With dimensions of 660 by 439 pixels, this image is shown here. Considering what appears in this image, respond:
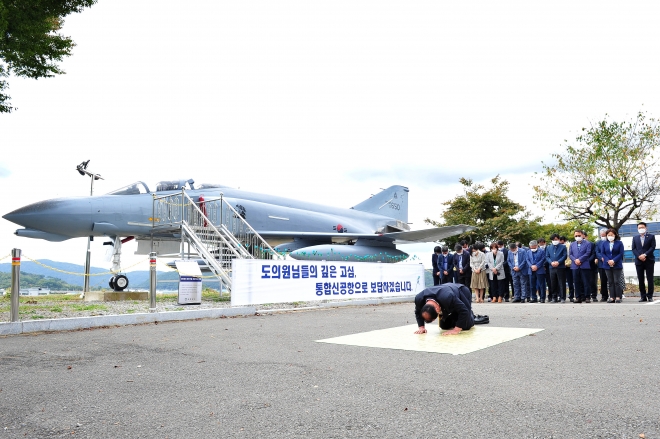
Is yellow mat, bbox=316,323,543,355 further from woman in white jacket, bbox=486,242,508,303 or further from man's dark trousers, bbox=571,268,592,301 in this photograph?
woman in white jacket, bbox=486,242,508,303

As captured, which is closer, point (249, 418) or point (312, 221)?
point (249, 418)

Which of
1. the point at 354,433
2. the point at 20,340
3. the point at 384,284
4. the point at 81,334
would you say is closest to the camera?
the point at 354,433

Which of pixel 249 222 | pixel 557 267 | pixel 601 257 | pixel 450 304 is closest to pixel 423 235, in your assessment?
pixel 249 222

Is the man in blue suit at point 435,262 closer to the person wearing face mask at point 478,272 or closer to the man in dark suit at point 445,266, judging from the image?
the man in dark suit at point 445,266

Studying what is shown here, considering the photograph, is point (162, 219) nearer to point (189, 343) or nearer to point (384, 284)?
point (384, 284)

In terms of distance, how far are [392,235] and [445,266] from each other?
7195mm

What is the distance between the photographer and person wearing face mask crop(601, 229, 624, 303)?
1205cm

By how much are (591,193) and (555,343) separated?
19.7m

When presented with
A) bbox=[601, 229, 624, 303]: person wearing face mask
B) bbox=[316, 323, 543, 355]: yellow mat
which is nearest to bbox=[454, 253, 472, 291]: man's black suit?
bbox=[601, 229, 624, 303]: person wearing face mask

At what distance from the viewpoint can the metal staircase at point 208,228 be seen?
47.1 ft

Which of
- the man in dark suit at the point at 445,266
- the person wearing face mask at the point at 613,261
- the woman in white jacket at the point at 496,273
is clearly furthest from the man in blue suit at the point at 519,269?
the person wearing face mask at the point at 613,261

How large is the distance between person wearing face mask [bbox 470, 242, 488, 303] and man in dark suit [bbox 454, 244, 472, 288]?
0.55 ft

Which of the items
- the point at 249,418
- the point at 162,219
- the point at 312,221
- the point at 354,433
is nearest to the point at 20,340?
the point at 249,418

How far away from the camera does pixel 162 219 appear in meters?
16.3
